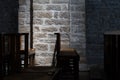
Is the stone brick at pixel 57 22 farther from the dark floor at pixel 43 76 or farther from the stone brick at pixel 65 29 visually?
the dark floor at pixel 43 76

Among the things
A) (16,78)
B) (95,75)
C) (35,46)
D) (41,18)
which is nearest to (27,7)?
(41,18)

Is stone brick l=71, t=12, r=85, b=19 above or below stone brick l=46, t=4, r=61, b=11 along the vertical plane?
below

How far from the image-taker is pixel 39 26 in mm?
8508

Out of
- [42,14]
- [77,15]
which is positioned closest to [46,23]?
[42,14]

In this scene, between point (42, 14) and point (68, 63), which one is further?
point (42, 14)

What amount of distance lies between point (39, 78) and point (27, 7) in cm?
Result: 397

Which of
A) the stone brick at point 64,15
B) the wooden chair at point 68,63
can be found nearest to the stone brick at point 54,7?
the stone brick at point 64,15

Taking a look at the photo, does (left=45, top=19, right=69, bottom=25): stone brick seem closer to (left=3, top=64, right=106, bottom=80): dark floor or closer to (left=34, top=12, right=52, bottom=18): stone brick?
(left=34, top=12, right=52, bottom=18): stone brick

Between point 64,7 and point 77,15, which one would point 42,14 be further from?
point 77,15

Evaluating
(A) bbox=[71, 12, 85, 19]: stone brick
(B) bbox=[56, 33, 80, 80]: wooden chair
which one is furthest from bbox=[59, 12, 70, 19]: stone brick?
(B) bbox=[56, 33, 80, 80]: wooden chair

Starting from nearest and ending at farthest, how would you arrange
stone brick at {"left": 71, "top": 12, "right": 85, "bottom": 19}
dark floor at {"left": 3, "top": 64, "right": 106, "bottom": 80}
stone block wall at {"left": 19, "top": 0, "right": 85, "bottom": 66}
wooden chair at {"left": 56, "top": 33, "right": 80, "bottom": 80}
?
dark floor at {"left": 3, "top": 64, "right": 106, "bottom": 80}
wooden chair at {"left": 56, "top": 33, "right": 80, "bottom": 80}
stone block wall at {"left": 19, "top": 0, "right": 85, "bottom": 66}
stone brick at {"left": 71, "top": 12, "right": 85, "bottom": 19}

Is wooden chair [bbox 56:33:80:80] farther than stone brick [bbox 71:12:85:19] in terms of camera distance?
No

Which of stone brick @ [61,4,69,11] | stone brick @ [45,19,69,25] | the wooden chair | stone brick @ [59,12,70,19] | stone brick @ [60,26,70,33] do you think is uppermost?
stone brick @ [61,4,69,11]

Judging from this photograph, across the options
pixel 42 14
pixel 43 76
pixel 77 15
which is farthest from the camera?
pixel 77 15
